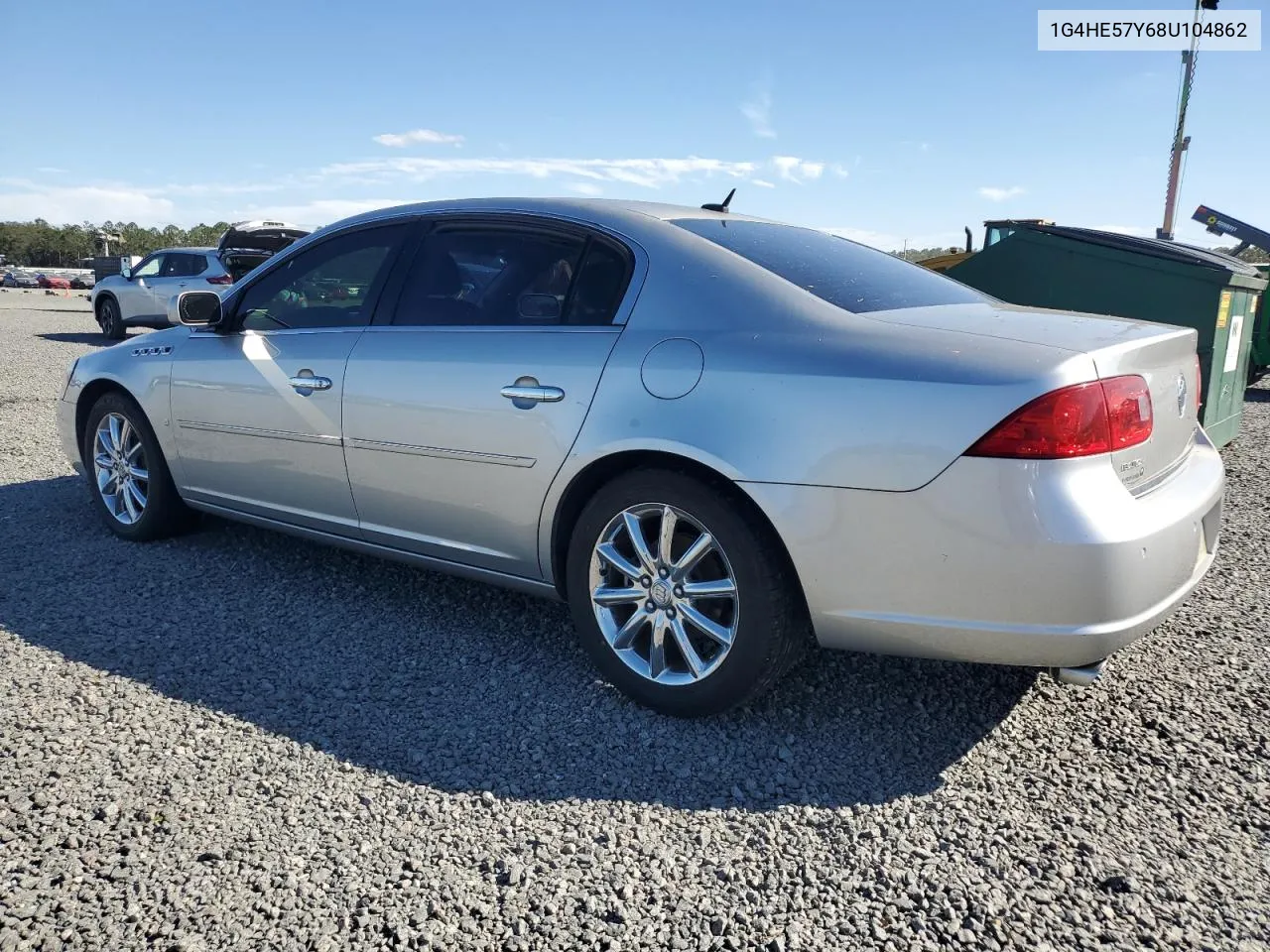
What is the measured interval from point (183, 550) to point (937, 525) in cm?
367

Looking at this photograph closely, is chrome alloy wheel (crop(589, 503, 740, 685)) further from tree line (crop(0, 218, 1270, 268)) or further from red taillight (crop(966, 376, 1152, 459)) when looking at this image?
tree line (crop(0, 218, 1270, 268))

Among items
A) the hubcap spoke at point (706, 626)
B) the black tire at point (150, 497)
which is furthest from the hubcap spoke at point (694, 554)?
the black tire at point (150, 497)

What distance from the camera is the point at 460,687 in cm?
320

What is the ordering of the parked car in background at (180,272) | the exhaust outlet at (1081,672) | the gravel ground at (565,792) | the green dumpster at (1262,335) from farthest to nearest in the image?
the parked car in background at (180,272)
the green dumpster at (1262,335)
the exhaust outlet at (1081,672)
the gravel ground at (565,792)

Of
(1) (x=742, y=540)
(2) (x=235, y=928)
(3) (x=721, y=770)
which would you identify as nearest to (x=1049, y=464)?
(1) (x=742, y=540)

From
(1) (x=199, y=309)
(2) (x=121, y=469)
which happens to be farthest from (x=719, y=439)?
(2) (x=121, y=469)

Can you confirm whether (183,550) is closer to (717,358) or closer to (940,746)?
(717,358)

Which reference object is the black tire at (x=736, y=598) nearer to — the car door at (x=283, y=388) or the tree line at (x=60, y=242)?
the car door at (x=283, y=388)

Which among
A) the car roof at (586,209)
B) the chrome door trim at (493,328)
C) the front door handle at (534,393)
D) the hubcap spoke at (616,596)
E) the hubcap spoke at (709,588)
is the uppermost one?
the car roof at (586,209)

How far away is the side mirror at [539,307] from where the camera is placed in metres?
3.28

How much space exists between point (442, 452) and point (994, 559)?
6.14ft

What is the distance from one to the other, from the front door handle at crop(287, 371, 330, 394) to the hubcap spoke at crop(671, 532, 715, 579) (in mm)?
1690

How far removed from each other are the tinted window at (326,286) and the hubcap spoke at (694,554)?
1.74 m

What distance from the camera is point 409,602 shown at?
156 inches
